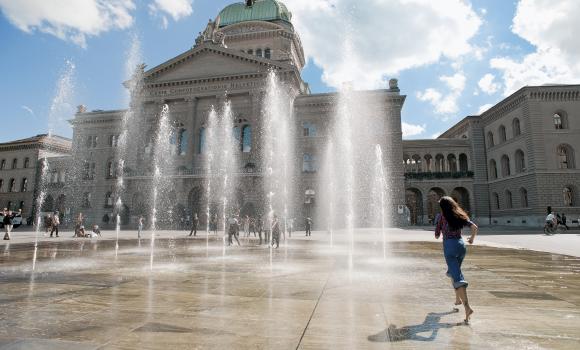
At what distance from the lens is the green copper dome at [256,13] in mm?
50469

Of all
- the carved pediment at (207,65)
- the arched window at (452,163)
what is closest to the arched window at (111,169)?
the carved pediment at (207,65)

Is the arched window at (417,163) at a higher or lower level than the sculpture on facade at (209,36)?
lower

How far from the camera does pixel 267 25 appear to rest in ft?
160

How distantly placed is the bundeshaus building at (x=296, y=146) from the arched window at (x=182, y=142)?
0.12m

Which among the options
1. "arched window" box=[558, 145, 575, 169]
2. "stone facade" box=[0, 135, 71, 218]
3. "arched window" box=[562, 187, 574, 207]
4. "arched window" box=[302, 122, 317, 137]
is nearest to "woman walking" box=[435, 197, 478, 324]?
"arched window" box=[302, 122, 317, 137]

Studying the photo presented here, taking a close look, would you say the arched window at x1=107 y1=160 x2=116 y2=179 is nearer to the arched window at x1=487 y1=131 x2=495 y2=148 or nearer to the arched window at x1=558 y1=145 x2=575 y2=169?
the arched window at x1=487 y1=131 x2=495 y2=148

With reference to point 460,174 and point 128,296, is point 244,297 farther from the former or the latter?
point 460,174

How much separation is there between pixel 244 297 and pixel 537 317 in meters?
3.70

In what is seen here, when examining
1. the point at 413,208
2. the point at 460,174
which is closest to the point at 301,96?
the point at 460,174

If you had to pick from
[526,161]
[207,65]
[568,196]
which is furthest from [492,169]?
Result: [207,65]

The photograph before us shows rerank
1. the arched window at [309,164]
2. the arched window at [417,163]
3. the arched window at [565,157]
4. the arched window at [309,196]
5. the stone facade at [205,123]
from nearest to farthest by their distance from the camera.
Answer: the arched window at [565,157] < the stone facade at [205,123] < the arched window at [309,196] < the arched window at [309,164] < the arched window at [417,163]

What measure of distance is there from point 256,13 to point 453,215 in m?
52.8

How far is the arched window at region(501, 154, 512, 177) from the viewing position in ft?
125

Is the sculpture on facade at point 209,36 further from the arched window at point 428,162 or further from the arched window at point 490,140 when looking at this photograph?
the arched window at point 490,140
